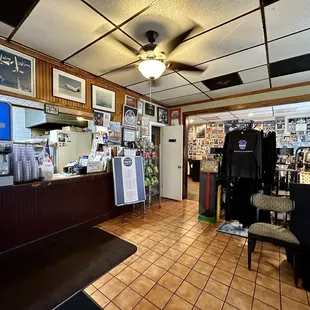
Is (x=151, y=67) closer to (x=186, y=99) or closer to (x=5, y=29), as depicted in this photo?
(x=5, y=29)

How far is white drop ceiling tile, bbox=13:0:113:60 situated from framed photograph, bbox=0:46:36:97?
0.20 meters

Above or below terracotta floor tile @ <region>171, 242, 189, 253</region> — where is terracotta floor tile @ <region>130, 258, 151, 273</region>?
above

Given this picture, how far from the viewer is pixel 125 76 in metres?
3.27

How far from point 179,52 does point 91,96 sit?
1.76 metres

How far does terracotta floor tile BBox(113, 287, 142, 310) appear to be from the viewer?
1.58 meters

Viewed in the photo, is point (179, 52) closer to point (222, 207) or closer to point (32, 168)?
point (32, 168)

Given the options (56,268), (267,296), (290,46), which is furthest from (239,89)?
(56,268)

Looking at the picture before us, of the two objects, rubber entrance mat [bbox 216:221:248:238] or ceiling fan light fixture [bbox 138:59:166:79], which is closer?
ceiling fan light fixture [bbox 138:59:166:79]

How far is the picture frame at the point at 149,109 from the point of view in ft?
14.9

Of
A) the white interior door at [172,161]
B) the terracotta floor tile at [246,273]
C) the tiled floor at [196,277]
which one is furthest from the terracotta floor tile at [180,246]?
the white interior door at [172,161]

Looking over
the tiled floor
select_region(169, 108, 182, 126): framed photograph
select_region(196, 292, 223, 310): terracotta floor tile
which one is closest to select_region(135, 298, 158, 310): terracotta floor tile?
the tiled floor

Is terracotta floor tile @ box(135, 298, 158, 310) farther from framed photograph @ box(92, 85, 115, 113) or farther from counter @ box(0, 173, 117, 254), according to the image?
framed photograph @ box(92, 85, 115, 113)

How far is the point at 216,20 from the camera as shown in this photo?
6.06 feet

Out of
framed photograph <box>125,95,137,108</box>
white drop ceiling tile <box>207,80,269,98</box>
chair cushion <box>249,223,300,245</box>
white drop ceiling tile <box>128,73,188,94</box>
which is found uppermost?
white drop ceiling tile <box>128,73,188,94</box>
